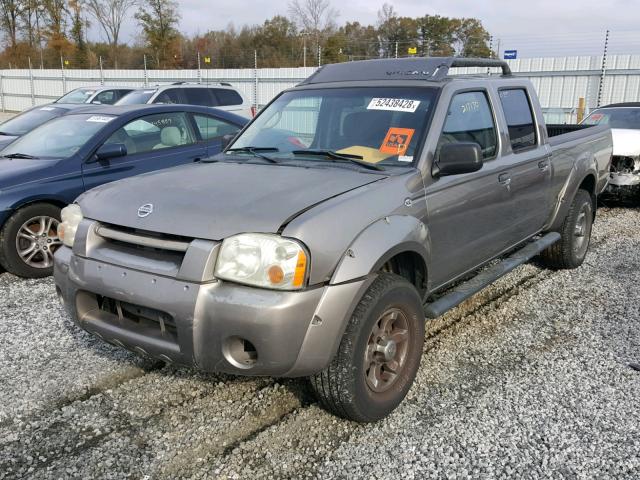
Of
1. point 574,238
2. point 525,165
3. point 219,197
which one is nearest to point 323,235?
point 219,197

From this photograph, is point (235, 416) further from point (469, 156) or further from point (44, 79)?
point (44, 79)

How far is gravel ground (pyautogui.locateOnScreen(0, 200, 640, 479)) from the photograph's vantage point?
2.78 meters

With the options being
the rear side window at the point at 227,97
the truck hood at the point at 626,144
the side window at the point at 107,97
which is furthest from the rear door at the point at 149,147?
the side window at the point at 107,97

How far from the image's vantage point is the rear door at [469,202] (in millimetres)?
3545

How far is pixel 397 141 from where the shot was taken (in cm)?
360

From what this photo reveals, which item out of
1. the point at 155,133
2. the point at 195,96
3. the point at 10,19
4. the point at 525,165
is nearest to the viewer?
the point at 525,165

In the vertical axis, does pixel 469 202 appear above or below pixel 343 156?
below

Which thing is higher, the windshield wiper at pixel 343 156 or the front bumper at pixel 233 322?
the windshield wiper at pixel 343 156

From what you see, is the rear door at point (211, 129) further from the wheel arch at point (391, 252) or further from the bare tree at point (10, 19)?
the bare tree at point (10, 19)

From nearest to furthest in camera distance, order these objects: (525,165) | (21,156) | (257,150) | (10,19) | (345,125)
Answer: (345,125), (257,150), (525,165), (21,156), (10,19)

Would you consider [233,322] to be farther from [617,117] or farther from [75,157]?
[617,117]

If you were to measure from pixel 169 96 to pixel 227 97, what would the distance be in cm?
145

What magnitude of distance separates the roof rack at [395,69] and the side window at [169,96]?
333 inches

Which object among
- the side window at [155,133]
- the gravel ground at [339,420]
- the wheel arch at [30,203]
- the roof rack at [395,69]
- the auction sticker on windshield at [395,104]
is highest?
the roof rack at [395,69]
